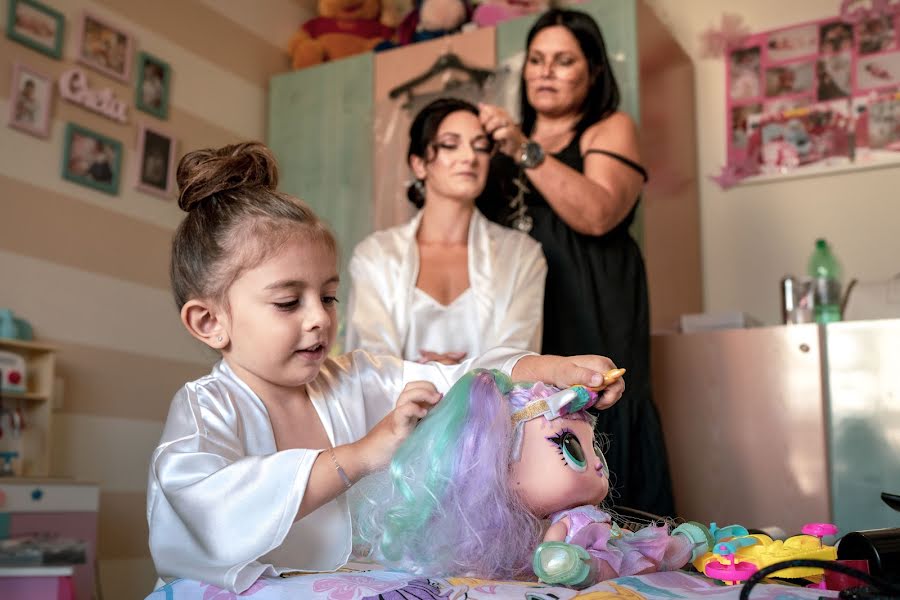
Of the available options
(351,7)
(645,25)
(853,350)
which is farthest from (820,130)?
(351,7)

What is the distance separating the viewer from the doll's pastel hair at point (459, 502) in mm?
904

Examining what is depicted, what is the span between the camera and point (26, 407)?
2311 millimetres

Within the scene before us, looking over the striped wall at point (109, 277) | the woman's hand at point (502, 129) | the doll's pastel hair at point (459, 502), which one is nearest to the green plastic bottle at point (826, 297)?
the woman's hand at point (502, 129)

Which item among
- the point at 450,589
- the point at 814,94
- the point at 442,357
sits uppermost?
the point at 814,94

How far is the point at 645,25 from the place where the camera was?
2730mm

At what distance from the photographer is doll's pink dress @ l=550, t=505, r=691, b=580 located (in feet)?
2.95

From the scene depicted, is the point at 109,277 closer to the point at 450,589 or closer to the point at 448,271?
the point at 448,271

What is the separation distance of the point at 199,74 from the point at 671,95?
1.55 meters

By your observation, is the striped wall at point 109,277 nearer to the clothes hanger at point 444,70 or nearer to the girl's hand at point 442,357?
the clothes hanger at point 444,70

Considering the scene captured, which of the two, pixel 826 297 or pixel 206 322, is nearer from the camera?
pixel 206 322

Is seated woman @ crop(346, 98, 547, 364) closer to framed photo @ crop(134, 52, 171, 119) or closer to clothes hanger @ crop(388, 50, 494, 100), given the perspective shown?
clothes hanger @ crop(388, 50, 494, 100)

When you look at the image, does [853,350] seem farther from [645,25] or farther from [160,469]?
[160,469]

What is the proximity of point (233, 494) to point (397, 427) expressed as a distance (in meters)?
0.18

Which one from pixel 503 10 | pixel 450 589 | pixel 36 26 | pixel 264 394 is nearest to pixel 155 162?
pixel 36 26
